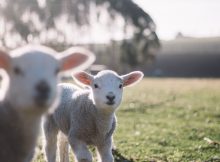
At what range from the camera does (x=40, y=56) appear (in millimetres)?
4695

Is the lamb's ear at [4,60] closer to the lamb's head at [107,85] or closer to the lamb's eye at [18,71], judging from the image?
the lamb's eye at [18,71]

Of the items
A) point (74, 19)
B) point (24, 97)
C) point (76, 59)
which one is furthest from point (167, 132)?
point (74, 19)

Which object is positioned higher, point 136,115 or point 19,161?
point 19,161

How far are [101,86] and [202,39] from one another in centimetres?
5749

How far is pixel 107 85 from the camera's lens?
681 cm

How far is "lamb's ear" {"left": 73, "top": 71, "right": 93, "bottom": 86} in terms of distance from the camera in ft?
23.3

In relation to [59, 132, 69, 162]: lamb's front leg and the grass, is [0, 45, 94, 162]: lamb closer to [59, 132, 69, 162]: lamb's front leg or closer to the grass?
[59, 132, 69, 162]: lamb's front leg

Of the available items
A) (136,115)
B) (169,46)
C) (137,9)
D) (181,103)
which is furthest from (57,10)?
(169,46)

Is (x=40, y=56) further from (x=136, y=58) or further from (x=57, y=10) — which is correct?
(x=136, y=58)

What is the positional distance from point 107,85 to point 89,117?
1.62 feet

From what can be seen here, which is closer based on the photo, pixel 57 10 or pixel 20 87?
pixel 20 87

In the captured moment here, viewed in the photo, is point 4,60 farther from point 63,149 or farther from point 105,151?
point 63,149

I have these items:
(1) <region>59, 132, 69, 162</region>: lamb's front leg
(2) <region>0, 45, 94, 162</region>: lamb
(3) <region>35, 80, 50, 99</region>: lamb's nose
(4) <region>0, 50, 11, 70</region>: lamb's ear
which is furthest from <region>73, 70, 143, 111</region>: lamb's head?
(3) <region>35, 80, 50, 99</region>: lamb's nose

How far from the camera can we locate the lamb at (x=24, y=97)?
4.45 metres
